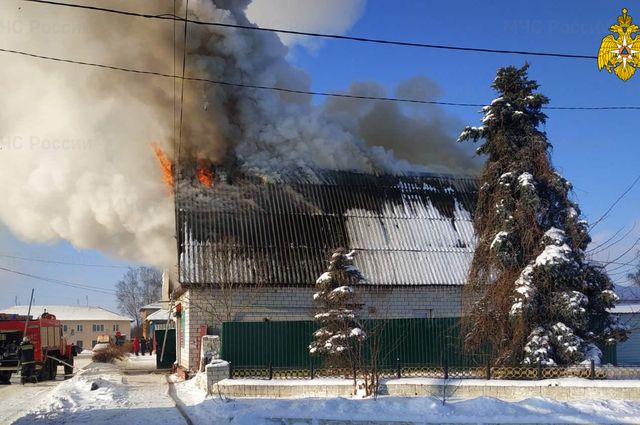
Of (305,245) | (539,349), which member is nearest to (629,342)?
(539,349)

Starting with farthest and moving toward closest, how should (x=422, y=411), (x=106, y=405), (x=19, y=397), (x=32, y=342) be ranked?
(x=32, y=342), (x=19, y=397), (x=106, y=405), (x=422, y=411)

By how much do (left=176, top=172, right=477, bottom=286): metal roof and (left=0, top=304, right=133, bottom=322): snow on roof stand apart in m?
75.9

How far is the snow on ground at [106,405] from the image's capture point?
40.3 ft

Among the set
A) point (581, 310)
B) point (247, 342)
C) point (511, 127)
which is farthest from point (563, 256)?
point (247, 342)

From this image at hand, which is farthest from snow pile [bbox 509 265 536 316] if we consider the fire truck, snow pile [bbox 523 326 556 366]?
the fire truck

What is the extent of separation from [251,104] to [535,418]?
16.7m

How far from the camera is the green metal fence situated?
664 inches

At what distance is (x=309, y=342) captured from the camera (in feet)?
56.5

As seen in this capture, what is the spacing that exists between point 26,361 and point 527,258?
17.2 metres

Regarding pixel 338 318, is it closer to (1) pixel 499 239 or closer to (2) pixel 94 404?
(1) pixel 499 239

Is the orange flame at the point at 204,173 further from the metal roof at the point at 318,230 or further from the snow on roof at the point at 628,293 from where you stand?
the snow on roof at the point at 628,293

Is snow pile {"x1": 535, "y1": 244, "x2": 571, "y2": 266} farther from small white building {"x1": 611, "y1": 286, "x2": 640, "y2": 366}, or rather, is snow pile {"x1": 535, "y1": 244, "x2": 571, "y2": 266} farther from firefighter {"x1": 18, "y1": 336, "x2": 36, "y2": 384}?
firefighter {"x1": 18, "y1": 336, "x2": 36, "y2": 384}

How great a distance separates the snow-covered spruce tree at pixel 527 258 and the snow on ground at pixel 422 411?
284 cm

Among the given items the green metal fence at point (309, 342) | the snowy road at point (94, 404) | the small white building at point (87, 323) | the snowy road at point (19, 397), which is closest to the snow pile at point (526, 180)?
the green metal fence at point (309, 342)
